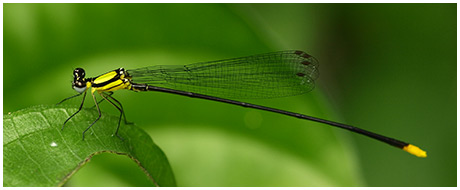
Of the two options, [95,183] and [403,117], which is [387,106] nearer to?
[403,117]

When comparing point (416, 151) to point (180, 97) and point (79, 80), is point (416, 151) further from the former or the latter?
point (79, 80)

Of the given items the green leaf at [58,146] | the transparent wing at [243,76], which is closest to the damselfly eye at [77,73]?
the transparent wing at [243,76]

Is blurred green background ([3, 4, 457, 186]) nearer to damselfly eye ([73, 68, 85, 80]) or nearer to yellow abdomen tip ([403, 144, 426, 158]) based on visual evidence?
damselfly eye ([73, 68, 85, 80])

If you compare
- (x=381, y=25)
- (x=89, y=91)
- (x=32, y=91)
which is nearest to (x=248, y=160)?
(x=89, y=91)

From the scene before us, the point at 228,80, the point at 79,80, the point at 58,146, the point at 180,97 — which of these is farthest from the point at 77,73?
Result: the point at 228,80

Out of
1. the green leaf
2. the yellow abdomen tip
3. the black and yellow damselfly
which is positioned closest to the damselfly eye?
the black and yellow damselfly
